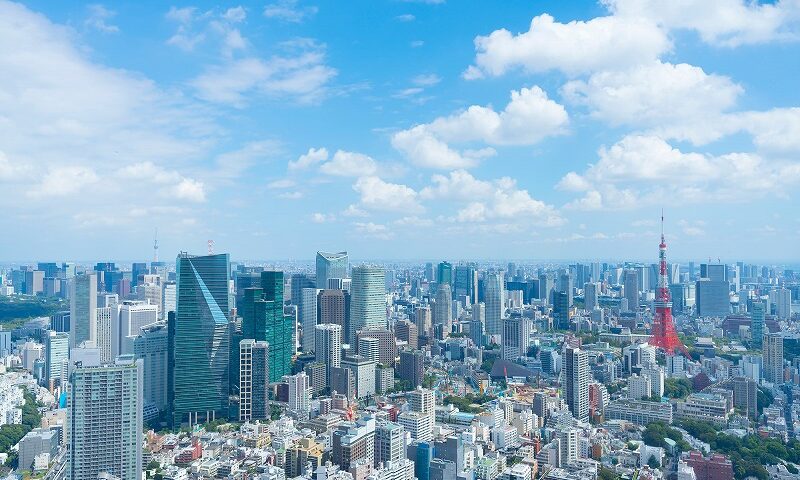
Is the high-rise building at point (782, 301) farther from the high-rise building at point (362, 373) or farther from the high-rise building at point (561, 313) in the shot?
the high-rise building at point (362, 373)

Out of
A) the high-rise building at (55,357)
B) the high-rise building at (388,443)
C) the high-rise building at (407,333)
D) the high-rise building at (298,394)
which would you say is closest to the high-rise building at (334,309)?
the high-rise building at (407,333)

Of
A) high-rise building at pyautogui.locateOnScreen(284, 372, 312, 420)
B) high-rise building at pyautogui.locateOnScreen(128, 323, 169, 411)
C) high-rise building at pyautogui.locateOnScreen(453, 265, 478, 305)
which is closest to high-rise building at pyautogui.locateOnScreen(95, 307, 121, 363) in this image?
high-rise building at pyautogui.locateOnScreen(128, 323, 169, 411)

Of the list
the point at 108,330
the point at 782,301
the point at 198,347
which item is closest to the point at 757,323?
the point at 782,301

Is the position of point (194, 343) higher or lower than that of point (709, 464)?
higher

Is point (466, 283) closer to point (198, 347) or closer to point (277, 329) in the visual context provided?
point (277, 329)

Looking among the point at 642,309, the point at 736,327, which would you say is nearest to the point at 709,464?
the point at 736,327

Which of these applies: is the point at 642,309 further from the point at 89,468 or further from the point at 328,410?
the point at 89,468
